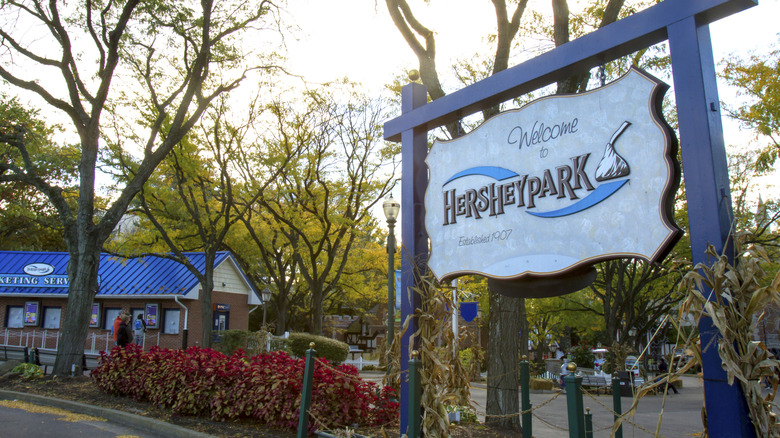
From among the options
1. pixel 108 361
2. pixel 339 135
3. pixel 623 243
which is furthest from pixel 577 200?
pixel 339 135

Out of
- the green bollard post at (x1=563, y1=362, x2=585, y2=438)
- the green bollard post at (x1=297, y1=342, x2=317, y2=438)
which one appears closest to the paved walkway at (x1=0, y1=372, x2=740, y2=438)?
the green bollard post at (x1=563, y1=362, x2=585, y2=438)

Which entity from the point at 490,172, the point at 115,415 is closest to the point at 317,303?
the point at 115,415

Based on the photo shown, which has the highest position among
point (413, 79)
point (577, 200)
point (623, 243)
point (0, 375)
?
point (413, 79)

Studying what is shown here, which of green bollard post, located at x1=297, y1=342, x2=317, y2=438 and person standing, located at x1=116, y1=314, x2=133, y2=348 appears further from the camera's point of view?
person standing, located at x1=116, y1=314, x2=133, y2=348

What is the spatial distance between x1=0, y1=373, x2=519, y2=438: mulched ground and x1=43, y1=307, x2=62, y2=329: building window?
15.5 m

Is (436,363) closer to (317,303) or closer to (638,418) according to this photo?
(638,418)

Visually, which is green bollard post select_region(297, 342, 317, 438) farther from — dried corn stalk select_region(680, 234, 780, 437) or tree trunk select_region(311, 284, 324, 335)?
tree trunk select_region(311, 284, 324, 335)

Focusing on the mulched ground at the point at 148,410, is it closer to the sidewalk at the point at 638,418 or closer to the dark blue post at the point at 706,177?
the sidewalk at the point at 638,418

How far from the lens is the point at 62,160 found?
94.5 feet

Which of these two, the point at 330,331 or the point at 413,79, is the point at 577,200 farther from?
the point at 330,331

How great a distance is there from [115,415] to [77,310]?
5.06 metres

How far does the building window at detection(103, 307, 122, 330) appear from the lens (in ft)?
83.6

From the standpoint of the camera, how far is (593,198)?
4422mm

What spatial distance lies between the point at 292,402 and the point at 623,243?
534 cm
